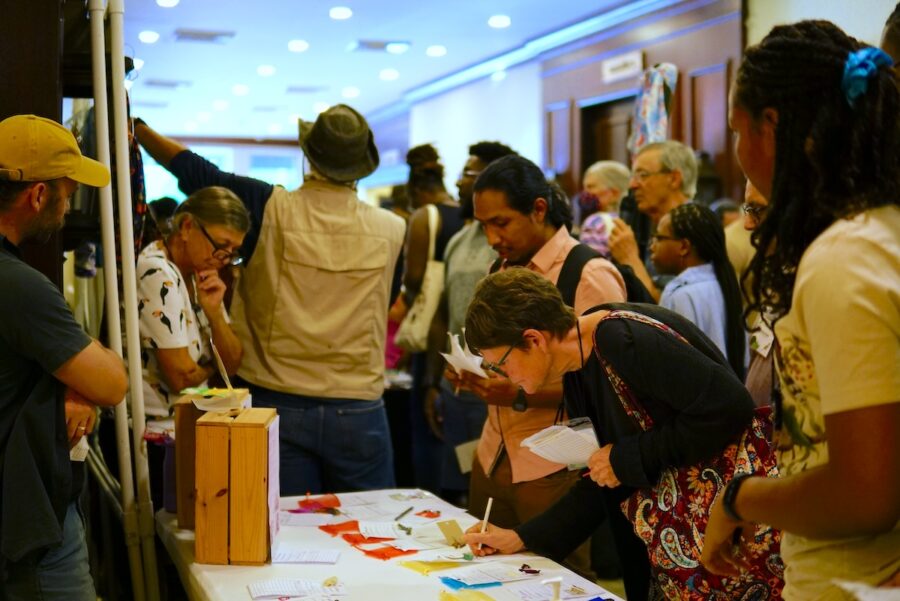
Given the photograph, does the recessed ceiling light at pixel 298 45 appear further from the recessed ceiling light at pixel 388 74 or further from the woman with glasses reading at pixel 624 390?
the woman with glasses reading at pixel 624 390

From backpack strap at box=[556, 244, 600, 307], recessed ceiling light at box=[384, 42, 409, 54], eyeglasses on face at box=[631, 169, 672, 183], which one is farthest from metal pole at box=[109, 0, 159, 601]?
recessed ceiling light at box=[384, 42, 409, 54]

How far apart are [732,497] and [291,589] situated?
1.04 metres

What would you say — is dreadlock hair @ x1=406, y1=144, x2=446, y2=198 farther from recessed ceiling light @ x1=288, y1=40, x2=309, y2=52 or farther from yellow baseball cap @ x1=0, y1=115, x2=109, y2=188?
recessed ceiling light @ x1=288, y1=40, x2=309, y2=52

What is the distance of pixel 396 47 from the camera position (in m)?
10.1

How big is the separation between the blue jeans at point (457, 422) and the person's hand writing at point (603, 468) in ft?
5.87

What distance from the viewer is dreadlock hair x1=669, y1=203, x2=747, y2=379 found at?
323cm

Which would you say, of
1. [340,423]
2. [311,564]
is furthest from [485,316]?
[340,423]

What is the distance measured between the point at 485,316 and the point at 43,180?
3.09 ft

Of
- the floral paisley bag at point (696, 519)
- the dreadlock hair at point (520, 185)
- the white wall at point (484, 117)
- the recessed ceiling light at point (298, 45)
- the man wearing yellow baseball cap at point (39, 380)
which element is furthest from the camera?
the white wall at point (484, 117)

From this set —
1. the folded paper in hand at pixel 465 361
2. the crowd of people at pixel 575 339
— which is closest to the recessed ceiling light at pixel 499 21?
the crowd of people at pixel 575 339

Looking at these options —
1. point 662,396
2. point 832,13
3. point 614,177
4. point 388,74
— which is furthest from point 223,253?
point 388,74

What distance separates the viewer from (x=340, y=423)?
2977mm

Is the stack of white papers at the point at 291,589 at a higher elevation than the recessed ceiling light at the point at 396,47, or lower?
lower

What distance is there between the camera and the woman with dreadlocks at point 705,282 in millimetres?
3178
